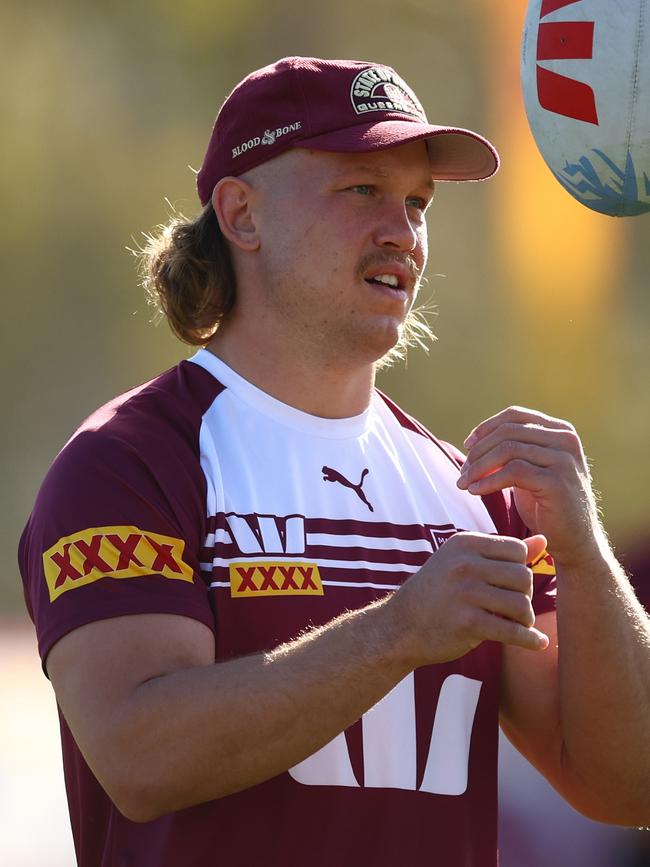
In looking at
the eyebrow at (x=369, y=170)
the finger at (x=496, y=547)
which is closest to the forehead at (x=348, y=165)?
the eyebrow at (x=369, y=170)

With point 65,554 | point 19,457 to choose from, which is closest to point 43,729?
point 19,457

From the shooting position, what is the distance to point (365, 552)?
2.41 meters

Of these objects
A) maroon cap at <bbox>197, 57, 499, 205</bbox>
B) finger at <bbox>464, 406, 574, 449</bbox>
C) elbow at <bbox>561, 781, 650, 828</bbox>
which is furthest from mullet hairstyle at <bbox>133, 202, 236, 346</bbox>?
elbow at <bbox>561, 781, 650, 828</bbox>

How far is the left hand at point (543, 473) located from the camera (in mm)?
2219

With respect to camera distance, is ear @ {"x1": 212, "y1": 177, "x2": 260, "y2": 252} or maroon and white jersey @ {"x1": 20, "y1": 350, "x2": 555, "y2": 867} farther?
ear @ {"x1": 212, "y1": 177, "x2": 260, "y2": 252}

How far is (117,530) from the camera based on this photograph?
2135mm

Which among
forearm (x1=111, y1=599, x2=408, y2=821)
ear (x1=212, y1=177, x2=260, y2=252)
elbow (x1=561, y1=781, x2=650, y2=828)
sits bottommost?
elbow (x1=561, y1=781, x2=650, y2=828)

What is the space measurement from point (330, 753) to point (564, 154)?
1.32 metres

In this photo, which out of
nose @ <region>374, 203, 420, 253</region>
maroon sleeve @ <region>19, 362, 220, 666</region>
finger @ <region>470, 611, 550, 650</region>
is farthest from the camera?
nose @ <region>374, 203, 420, 253</region>

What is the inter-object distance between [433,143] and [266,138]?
0.37 m

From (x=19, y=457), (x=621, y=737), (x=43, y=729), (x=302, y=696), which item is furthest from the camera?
(x=19, y=457)

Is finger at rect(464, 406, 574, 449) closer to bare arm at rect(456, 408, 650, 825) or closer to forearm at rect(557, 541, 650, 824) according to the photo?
bare arm at rect(456, 408, 650, 825)

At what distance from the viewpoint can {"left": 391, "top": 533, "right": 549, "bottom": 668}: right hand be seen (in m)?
1.94

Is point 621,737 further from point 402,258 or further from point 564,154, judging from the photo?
point 564,154
